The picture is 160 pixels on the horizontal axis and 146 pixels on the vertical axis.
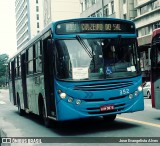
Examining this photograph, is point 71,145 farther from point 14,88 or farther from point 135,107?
point 14,88

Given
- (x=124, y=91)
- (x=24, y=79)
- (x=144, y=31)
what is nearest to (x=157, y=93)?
(x=124, y=91)

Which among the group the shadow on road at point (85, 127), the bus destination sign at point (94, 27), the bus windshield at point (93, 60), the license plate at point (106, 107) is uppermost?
the bus destination sign at point (94, 27)

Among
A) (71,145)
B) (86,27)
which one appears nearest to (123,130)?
(71,145)

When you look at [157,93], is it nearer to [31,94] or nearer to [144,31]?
[31,94]

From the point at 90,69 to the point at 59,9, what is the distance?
91721mm

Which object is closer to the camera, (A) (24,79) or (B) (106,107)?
(B) (106,107)

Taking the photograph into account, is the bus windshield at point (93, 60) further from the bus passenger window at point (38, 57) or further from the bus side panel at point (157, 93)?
the bus side panel at point (157, 93)

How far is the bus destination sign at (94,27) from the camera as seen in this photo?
34.1 feet

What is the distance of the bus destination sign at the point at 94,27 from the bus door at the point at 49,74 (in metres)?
0.50

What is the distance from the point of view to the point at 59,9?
100 metres

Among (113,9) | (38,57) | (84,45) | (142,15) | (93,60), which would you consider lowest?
(93,60)

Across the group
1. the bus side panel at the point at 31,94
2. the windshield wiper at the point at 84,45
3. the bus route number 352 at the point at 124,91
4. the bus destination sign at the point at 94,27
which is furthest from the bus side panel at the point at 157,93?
the bus side panel at the point at 31,94

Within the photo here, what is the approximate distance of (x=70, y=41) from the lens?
1024 cm

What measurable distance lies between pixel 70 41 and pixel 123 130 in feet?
8.77
